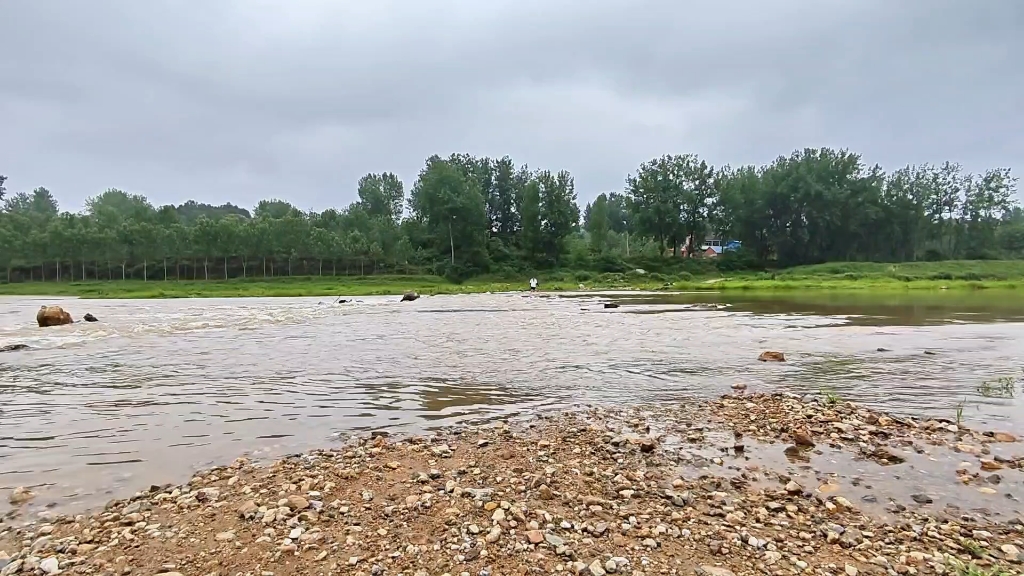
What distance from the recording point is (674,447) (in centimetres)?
870

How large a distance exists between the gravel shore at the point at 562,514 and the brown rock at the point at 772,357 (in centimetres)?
826

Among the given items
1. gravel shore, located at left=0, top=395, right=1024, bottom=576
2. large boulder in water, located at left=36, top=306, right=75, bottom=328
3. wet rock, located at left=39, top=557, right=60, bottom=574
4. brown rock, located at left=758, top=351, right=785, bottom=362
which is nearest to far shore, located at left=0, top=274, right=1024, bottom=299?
large boulder in water, located at left=36, top=306, right=75, bottom=328

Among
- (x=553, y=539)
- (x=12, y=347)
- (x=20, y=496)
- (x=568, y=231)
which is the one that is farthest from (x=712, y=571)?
(x=568, y=231)

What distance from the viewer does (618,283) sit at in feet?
304

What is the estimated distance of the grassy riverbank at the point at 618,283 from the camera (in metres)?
71.2

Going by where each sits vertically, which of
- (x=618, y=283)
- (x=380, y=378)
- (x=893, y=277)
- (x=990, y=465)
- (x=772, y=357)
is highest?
(x=893, y=277)

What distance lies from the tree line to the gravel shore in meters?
95.5

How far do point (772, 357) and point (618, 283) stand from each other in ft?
248

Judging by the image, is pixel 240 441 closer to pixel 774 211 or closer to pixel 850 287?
pixel 850 287

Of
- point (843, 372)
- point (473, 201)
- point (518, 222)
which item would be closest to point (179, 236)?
point (473, 201)

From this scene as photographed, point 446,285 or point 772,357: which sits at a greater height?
point 446,285

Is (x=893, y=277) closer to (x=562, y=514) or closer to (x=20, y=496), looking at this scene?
(x=562, y=514)

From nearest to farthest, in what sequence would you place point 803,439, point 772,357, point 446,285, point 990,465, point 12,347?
1. point 990,465
2. point 803,439
3. point 772,357
4. point 12,347
5. point 446,285

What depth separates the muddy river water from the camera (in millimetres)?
9422
